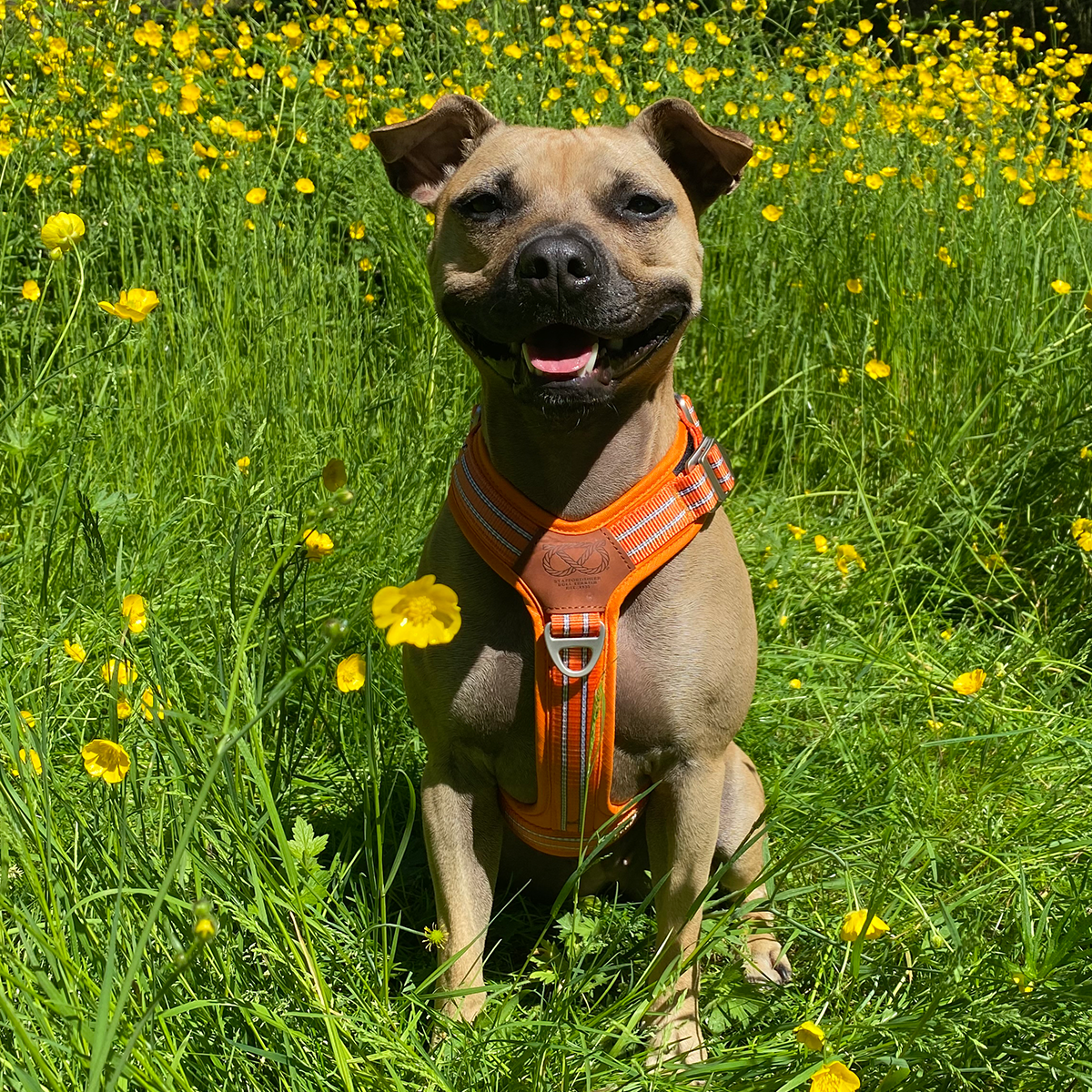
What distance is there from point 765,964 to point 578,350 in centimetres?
140

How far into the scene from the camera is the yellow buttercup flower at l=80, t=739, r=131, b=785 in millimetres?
1619

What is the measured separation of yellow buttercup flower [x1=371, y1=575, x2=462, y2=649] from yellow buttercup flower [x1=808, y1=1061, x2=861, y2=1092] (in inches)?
35.2

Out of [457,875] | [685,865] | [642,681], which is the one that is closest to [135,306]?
[642,681]

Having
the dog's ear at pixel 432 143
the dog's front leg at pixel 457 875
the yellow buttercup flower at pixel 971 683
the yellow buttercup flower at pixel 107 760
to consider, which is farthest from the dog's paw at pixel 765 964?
the dog's ear at pixel 432 143

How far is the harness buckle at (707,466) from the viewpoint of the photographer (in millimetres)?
2328

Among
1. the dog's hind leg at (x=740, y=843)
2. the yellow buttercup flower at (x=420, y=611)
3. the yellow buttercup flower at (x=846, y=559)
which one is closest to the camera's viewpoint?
the yellow buttercup flower at (x=420, y=611)

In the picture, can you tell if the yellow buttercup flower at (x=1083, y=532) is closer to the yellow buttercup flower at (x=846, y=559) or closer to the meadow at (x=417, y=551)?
the meadow at (x=417, y=551)

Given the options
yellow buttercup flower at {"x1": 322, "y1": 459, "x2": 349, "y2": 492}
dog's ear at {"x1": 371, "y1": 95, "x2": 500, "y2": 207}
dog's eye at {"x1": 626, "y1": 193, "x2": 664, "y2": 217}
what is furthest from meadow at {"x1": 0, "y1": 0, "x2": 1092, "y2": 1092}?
dog's eye at {"x1": 626, "y1": 193, "x2": 664, "y2": 217}

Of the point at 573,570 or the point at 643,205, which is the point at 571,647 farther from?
the point at 643,205

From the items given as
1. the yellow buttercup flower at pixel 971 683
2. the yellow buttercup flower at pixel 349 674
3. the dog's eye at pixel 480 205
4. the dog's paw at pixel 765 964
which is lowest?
the dog's paw at pixel 765 964

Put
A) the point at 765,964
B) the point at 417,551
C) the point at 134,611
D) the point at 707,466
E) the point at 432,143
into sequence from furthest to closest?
the point at 417,551 < the point at 432,143 < the point at 765,964 < the point at 707,466 < the point at 134,611

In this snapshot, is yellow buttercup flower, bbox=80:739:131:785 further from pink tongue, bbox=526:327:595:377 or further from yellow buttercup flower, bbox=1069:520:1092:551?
yellow buttercup flower, bbox=1069:520:1092:551

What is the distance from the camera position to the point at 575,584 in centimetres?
214

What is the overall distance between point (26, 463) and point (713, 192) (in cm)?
207
